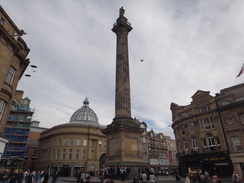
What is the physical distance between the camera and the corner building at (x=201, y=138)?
30931 mm

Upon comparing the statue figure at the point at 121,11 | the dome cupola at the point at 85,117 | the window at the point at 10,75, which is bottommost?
the window at the point at 10,75

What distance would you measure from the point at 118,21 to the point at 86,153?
39.2 meters

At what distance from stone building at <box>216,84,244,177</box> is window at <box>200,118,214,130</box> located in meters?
2.21

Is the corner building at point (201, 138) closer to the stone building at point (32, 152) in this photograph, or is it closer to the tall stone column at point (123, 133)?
the tall stone column at point (123, 133)

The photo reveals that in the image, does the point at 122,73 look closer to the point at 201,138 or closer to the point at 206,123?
the point at 206,123

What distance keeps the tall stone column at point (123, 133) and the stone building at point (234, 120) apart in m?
19.4

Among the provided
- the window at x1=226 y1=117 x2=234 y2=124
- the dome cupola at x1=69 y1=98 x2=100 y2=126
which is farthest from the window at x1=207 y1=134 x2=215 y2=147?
the dome cupola at x1=69 y1=98 x2=100 y2=126

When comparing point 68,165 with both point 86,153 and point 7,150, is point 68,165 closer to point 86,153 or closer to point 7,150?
point 86,153

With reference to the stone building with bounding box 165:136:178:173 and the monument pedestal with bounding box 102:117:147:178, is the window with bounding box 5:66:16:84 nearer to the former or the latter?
the monument pedestal with bounding box 102:117:147:178

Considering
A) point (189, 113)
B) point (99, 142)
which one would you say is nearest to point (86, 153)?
point (99, 142)

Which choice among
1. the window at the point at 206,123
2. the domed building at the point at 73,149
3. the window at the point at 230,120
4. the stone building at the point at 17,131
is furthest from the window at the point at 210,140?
the stone building at the point at 17,131

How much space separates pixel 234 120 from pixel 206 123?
522 centimetres

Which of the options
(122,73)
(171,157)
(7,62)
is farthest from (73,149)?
(7,62)

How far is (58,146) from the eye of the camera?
52.5 m
